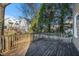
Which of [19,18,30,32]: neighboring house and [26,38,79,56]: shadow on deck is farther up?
[19,18,30,32]: neighboring house

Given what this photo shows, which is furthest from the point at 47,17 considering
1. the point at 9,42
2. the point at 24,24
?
the point at 9,42

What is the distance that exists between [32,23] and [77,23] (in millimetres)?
444

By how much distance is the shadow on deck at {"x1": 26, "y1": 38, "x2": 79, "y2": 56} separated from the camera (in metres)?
1.37

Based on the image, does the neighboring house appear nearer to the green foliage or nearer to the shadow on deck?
the green foliage

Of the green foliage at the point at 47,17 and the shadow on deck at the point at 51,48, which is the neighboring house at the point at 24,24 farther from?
the shadow on deck at the point at 51,48

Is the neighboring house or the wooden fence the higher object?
the neighboring house

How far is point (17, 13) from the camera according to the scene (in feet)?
4.51

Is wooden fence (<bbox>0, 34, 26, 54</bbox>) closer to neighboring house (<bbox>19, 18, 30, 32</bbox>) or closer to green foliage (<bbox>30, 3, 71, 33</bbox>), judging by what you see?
neighboring house (<bbox>19, 18, 30, 32</bbox>)

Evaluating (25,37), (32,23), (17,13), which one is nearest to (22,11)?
(17,13)

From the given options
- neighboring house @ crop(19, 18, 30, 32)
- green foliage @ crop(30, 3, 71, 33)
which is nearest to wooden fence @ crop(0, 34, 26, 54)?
neighboring house @ crop(19, 18, 30, 32)

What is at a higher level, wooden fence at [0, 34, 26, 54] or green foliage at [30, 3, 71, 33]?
green foliage at [30, 3, 71, 33]

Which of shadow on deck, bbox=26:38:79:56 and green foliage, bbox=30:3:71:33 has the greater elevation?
green foliage, bbox=30:3:71:33

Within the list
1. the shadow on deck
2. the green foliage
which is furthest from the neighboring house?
the shadow on deck

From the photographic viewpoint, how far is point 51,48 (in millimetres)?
1375
